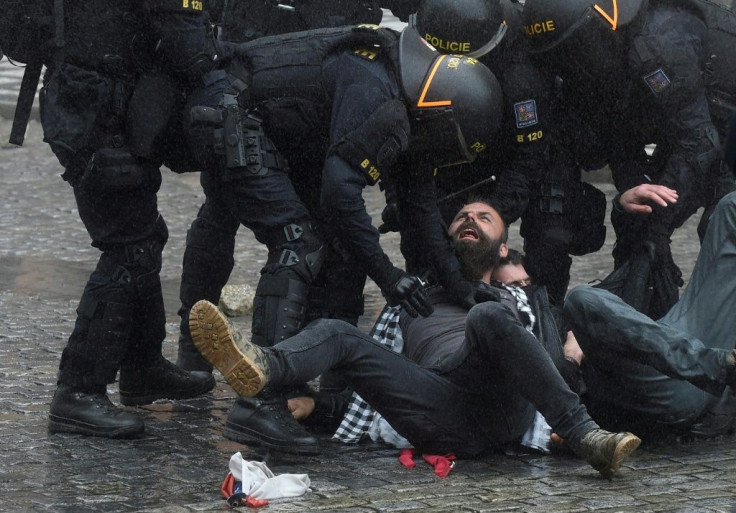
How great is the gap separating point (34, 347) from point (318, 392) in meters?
2.02

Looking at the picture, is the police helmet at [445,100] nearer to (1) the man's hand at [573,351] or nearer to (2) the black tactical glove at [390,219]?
(2) the black tactical glove at [390,219]

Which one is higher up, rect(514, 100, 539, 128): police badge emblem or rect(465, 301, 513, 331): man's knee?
rect(514, 100, 539, 128): police badge emblem

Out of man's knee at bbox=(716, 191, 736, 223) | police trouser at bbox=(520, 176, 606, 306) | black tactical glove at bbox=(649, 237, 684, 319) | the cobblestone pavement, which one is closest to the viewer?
the cobblestone pavement

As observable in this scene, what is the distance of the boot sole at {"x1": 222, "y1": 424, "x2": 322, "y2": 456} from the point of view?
5.26 metres

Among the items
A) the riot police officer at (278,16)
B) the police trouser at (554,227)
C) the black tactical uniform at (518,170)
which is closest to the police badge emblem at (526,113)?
the black tactical uniform at (518,170)

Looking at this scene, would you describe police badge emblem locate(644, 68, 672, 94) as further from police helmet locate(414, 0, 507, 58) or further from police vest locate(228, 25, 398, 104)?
police vest locate(228, 25, 398, 104)

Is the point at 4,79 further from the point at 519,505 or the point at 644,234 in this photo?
the point at 519,505

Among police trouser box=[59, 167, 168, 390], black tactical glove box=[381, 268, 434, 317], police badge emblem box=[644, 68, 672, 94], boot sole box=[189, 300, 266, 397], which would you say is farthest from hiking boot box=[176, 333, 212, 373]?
police badge emblem box=[644, 68, 672, 94]

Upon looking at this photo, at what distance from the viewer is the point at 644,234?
22.2ft

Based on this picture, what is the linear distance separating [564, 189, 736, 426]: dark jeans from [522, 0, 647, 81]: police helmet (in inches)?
55.8

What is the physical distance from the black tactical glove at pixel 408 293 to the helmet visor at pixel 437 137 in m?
0.55

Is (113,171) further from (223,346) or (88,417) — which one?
(223,346)

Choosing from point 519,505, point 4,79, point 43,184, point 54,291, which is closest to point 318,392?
point 519,505

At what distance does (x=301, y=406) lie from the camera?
18.5 feet
